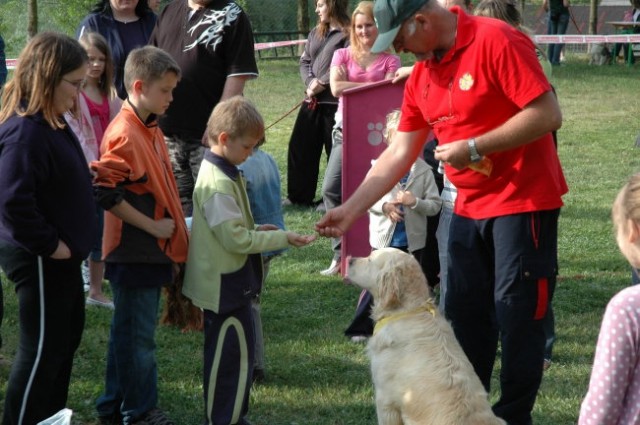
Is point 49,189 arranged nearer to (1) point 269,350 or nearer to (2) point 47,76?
(2) point 47,76

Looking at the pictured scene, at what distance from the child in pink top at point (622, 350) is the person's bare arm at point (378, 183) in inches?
74.6

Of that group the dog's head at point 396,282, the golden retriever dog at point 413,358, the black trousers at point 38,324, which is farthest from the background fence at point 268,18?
the golden retriever dog at point 413,358

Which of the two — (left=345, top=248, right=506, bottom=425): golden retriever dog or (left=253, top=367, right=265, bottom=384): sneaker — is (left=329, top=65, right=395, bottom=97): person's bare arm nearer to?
(left=253, top=367, right=265, bottom=384): sneaker

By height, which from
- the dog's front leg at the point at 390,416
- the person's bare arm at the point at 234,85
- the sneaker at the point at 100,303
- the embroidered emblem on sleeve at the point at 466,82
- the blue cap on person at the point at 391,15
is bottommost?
the sneaker at the point at 100,303

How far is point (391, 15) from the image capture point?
154 inches

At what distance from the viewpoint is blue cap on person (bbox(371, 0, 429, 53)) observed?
3895mm

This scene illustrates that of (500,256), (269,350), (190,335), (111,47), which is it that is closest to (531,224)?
(500,256)

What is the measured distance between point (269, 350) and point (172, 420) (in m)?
1.22

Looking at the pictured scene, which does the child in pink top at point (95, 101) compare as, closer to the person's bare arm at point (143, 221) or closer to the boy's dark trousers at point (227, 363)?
the person's bare arm at point (143, 221)

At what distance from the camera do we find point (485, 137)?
385 cm

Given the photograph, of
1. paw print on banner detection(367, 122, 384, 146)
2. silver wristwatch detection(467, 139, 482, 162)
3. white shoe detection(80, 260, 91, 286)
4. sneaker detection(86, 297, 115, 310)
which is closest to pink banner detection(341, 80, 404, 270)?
paw print on banner detection(367, 122, 384, 146)

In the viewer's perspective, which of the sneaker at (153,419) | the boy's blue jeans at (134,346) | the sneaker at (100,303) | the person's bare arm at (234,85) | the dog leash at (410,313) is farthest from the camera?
the sneaker at (100,303)

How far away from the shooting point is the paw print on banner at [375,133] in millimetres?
7383

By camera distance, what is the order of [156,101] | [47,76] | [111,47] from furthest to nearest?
[111,47] → [156,101] → [47,76]
